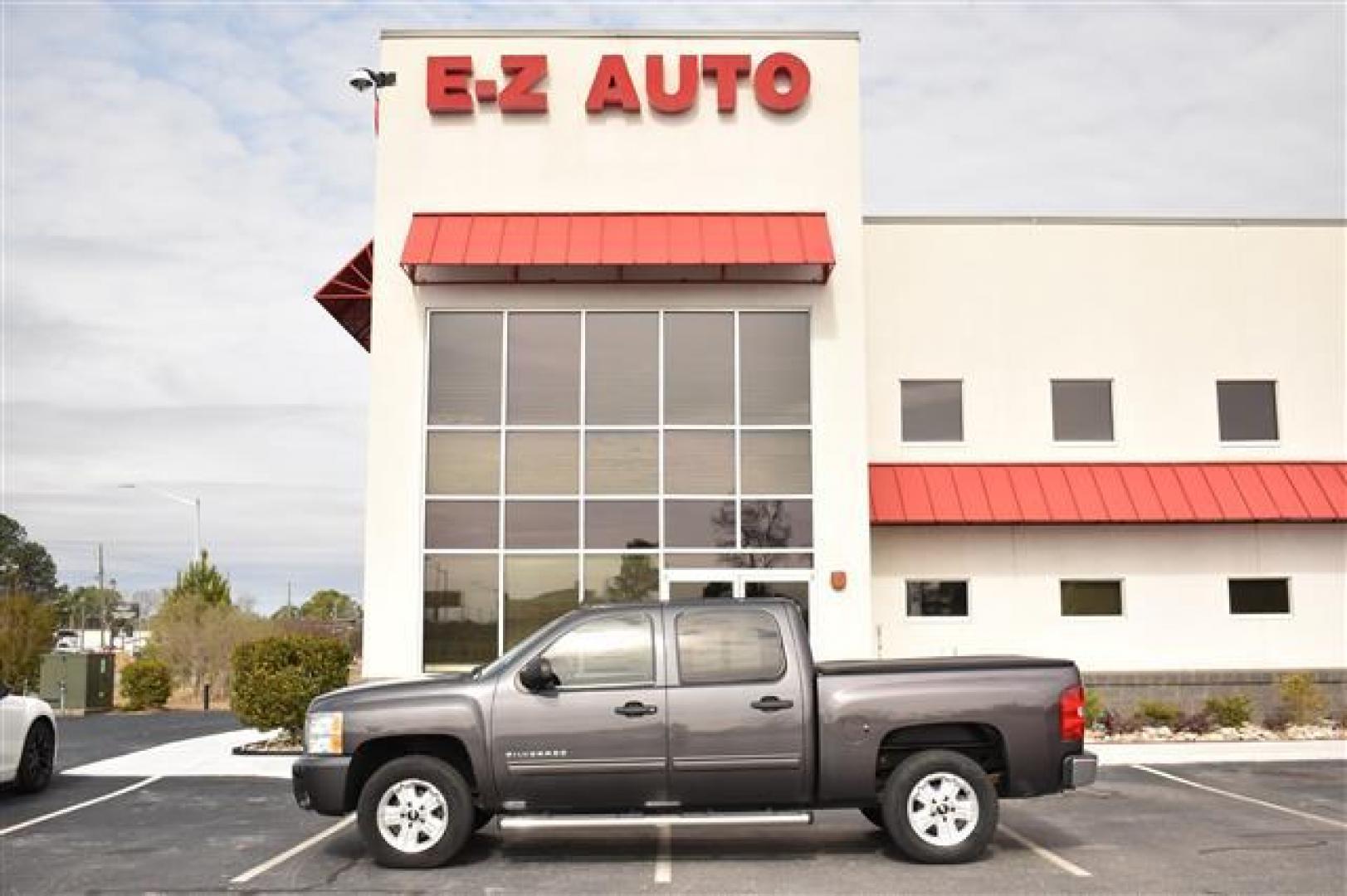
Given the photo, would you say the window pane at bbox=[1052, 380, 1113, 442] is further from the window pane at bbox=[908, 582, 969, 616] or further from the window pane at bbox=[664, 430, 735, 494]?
the window pane at bbox=[664, 430, 735, 494]

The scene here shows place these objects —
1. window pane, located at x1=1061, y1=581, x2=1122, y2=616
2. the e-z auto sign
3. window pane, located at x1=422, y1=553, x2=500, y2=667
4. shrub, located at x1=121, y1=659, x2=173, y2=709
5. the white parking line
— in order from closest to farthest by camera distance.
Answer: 1. the white parking line
2. window pane, located at x1=422, y1=553, x2=500, y2=667
3. the e-z auto sign
4. window pane, located at x1=1061, y1=581, x2=1122, y2=616
5. shrub, located at x1=121, y1=659, x2=173, y2=709

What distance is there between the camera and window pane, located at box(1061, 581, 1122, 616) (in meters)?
19.8

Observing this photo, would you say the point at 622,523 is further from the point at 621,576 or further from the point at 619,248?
the point at 619,248

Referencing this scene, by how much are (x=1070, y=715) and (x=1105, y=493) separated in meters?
11.2

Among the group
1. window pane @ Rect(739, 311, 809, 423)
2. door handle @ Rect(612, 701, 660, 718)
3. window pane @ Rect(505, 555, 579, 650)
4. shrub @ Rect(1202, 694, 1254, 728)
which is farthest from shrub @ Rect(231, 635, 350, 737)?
shrub @ Rect(1202, 694, 1254, 728)

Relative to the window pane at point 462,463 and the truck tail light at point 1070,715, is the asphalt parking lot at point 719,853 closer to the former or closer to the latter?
the truck tail light at point 1070,715

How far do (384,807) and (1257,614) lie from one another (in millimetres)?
15665

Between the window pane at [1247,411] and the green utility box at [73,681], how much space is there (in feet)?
77.6

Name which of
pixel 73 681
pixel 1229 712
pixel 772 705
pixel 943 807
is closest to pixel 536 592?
pixel 772 705

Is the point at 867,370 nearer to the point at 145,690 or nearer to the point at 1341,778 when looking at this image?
the point at 1341,778

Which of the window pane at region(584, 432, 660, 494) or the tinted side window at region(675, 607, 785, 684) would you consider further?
the window pane at region(584, 432, 660, 494)

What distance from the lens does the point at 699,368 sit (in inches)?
703

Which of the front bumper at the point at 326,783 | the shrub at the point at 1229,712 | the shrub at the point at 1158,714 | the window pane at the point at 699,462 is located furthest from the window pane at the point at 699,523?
the front bumper at the point at 326,783

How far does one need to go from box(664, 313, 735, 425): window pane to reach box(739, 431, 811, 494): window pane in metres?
0.50
